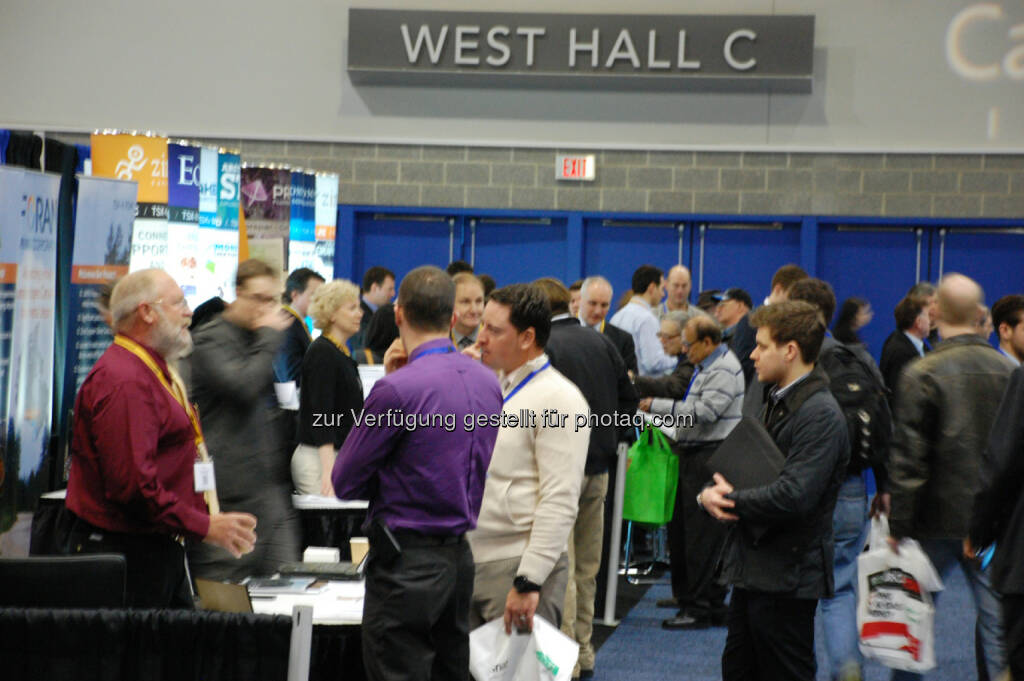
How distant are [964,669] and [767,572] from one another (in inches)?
94.4

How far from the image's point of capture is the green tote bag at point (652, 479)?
593 cm

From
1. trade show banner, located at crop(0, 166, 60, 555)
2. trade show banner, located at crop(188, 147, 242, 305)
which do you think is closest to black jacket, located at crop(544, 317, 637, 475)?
trade show banner, located at crop(0, 166, 60, 555)

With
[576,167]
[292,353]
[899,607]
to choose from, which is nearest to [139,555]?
[899,607]

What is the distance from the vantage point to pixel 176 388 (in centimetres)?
330

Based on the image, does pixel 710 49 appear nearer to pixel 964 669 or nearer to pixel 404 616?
pixel 964 669

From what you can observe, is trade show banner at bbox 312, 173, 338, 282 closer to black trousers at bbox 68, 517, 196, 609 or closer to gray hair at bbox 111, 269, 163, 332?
gray hair at bbox 111, 269, 163, 332

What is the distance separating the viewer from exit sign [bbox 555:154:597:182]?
10312 mm

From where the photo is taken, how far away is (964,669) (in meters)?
5.05

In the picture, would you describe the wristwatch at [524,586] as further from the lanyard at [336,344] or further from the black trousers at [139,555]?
the lanyard at [336,344]

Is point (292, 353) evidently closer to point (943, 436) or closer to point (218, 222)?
point (218, 222)

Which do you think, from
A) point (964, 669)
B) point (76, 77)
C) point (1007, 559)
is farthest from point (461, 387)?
point (76, 77)

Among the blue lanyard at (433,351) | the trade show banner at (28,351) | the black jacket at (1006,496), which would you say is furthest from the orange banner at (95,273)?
Result: the black jacket at (1006,496)

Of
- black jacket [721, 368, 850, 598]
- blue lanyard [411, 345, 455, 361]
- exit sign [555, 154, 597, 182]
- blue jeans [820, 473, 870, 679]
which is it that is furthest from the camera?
exit sign [555, 154, 597, 182]

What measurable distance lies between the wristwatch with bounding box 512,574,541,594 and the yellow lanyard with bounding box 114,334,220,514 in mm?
979
